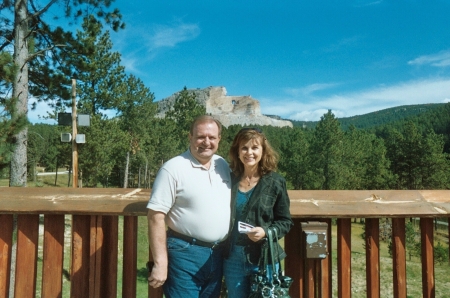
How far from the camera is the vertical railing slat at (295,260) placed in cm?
212

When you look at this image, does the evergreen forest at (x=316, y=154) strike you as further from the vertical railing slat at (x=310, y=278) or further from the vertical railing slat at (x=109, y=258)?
the vertical railing slat at (x=310, y=278)

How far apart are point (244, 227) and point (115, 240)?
816mm

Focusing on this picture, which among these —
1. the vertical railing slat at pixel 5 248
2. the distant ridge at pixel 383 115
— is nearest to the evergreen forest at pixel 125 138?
the vertical railing slat at pixel 5 248

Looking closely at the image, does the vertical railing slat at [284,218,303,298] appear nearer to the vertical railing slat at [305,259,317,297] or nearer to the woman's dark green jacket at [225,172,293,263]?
the vertical railing slat at [305,259,317,297]

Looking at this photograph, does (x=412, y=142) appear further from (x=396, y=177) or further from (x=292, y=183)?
(x=292, y=183)

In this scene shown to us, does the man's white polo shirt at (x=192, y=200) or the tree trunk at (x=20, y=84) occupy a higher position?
the tree trunk at (x=20, y=84)

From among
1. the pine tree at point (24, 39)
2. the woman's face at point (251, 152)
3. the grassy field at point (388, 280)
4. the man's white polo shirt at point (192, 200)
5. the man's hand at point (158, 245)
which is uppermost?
the pine tree at point (24, 39)

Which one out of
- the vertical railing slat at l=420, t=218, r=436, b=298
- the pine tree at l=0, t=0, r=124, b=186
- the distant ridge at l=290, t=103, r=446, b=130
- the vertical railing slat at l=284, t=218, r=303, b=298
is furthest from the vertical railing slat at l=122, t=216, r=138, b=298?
the distant ridge at l=290, t=103, r=446, b=130

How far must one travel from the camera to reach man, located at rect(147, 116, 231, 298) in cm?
184

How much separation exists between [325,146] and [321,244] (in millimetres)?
29174

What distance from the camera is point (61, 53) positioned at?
30.0ft

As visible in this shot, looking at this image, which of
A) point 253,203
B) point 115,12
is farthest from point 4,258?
point 115,12

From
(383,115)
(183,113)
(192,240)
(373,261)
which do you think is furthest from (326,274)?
(383,115)

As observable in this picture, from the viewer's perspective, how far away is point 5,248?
2.12 metres
